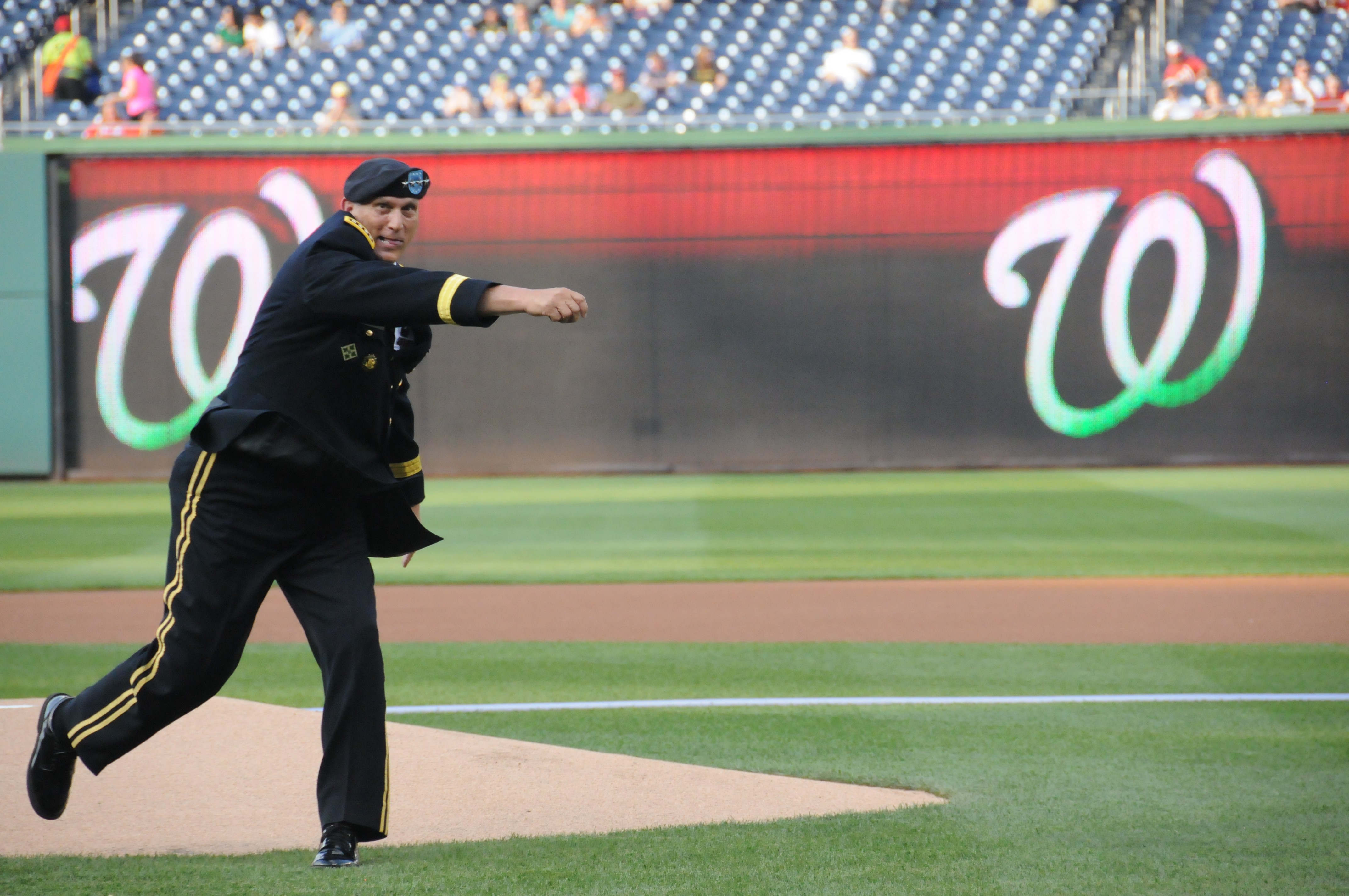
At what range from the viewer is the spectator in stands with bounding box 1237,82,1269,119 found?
1633cm

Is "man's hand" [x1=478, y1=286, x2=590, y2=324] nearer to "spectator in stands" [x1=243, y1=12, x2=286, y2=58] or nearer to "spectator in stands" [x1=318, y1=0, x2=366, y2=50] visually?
"spectator in stands" [x1=318, y1=0, x2=366, y2=50]

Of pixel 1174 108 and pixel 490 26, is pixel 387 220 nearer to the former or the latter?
pixel 1174 108

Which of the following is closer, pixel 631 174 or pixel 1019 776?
pixel 1019 776

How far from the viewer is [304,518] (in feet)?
12.0

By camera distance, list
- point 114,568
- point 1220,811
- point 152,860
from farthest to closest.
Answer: point 114,568 < point 1220,811 < point 152,860

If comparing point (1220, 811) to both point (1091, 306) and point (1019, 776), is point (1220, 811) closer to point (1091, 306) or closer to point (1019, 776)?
point (1019, 776)

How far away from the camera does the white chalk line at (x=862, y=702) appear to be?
5.79 metres

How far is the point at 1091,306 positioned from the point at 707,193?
15.6 ft

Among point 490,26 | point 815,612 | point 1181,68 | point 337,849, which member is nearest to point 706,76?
point 490,26

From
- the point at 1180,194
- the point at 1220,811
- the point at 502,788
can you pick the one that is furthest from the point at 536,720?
the point at 1180,194

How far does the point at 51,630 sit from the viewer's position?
25.6ft

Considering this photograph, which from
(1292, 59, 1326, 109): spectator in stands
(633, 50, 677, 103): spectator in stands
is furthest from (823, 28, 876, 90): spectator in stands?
(1292, 59, 1326, 109): spectator in stands

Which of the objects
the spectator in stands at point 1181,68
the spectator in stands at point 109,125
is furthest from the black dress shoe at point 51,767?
the spectator in stands at point 1181,68

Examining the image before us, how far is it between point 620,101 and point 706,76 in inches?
57.1
